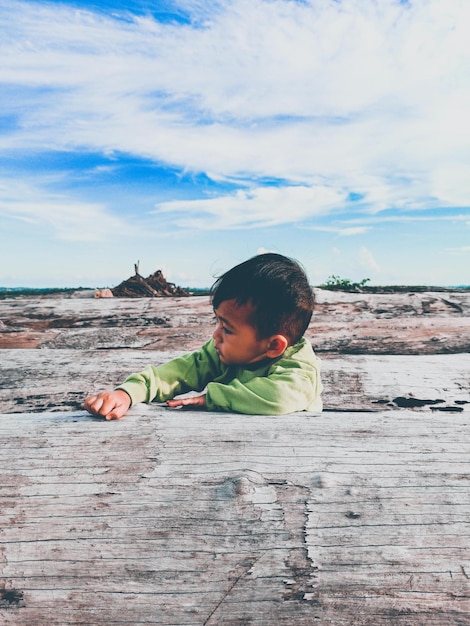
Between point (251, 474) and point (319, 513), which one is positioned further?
point (251, 474)

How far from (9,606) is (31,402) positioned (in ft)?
6.33

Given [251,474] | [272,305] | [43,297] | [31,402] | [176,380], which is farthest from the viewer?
[43,297]

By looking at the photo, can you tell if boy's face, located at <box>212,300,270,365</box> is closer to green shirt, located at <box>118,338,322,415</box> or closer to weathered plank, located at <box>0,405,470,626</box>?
green shirt, located at <box>118,338,322,415</box>

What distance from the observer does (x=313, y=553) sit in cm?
158

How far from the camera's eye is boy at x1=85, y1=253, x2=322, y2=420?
8.36 feet

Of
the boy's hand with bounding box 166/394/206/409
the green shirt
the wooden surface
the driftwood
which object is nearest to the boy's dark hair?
the green shirt

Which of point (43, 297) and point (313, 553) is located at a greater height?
point (43, 297)

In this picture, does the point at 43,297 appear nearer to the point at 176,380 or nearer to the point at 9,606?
the point at 176,380

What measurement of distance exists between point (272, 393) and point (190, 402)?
38 centimetres

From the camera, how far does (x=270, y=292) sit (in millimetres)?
2732

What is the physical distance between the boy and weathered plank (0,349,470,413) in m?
0.55

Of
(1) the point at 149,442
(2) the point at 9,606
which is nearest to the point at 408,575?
(1) the point at 149,442

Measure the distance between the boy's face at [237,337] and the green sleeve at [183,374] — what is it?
0.25m

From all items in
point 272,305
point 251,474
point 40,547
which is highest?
point 272,305
